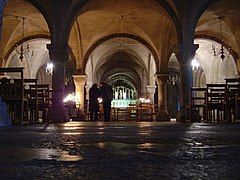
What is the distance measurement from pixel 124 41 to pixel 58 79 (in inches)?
433

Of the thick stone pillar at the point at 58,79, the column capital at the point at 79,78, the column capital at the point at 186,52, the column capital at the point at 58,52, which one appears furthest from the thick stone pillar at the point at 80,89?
the column capital at the point at 186,52

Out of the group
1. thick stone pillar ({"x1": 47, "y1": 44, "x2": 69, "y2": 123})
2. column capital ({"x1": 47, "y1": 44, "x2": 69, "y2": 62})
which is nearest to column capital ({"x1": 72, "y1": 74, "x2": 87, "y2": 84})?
thick stone pillar ({"x1": 47, "y1": 44, "x2": 69, "y2": 123})

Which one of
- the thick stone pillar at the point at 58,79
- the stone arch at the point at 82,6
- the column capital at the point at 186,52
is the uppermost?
the stone arch at the point at 82,6

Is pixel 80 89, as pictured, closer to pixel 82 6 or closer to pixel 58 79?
pixel 58 79

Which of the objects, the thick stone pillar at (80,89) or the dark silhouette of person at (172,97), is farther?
the dark silhouette of person at (172,97)

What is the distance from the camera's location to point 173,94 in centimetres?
2988

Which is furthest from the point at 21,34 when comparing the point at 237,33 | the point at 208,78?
the point at 208,78

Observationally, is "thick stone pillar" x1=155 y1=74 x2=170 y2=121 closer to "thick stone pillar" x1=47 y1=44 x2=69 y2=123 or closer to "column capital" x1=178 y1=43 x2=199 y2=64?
"column capital" x1=178 y1=43 x2=199 y2=64

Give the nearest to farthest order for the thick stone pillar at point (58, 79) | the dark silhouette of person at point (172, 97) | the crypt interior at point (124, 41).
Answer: the thick stone pillar at point (58, 79)
the crypt interior at point (124, 41)
the dark silhouette of person at point (172, 97)

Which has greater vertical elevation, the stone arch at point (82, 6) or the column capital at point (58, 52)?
the stone arch at point (82, 6)

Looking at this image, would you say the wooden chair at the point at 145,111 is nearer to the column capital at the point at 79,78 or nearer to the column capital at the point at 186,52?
the column capital at the point at 79,78

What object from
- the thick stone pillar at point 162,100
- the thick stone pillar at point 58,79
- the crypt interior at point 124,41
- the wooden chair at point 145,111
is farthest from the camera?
the wooden chair at point 145,111

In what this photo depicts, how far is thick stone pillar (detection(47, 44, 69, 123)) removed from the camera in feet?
36.7

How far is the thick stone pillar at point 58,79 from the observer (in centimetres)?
1117
